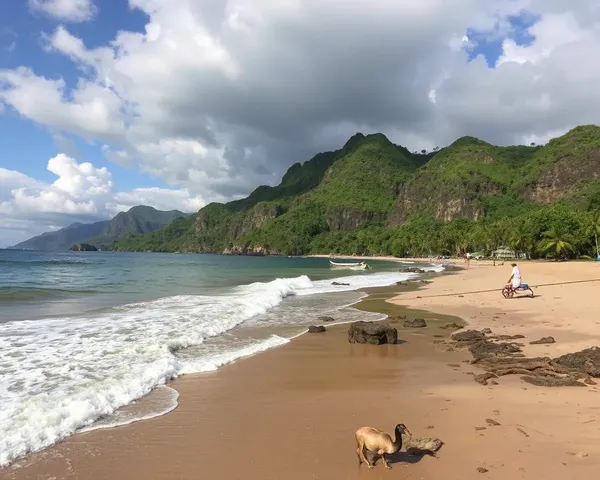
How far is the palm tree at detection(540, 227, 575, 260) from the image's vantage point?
71875 millimetres

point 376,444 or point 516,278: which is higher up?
point 516,278

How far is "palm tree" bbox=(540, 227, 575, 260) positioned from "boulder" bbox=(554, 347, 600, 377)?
7330 cm

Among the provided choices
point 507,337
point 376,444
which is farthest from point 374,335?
point 376,444

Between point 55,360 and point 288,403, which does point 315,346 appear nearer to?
point 288,403

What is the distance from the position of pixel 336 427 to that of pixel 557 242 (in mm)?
79074

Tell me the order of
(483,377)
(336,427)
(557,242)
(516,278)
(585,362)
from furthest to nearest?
(557,242) → (516,278) → (585,362) → (483,377) → (336,427)

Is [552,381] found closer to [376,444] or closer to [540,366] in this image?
[540,366]

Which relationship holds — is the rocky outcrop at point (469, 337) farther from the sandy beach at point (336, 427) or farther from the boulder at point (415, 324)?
the boulder at point (415, 324)

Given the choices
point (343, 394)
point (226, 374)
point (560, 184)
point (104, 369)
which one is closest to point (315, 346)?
point (226, 374)

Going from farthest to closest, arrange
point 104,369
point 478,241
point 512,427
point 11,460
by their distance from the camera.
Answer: point 478,241 → point 104,369 → point 512,427 → point 11,460

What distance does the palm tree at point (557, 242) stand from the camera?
7188cm

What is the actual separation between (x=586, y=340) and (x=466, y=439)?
7.71 meters

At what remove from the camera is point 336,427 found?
597cm

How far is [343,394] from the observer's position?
297 inches
